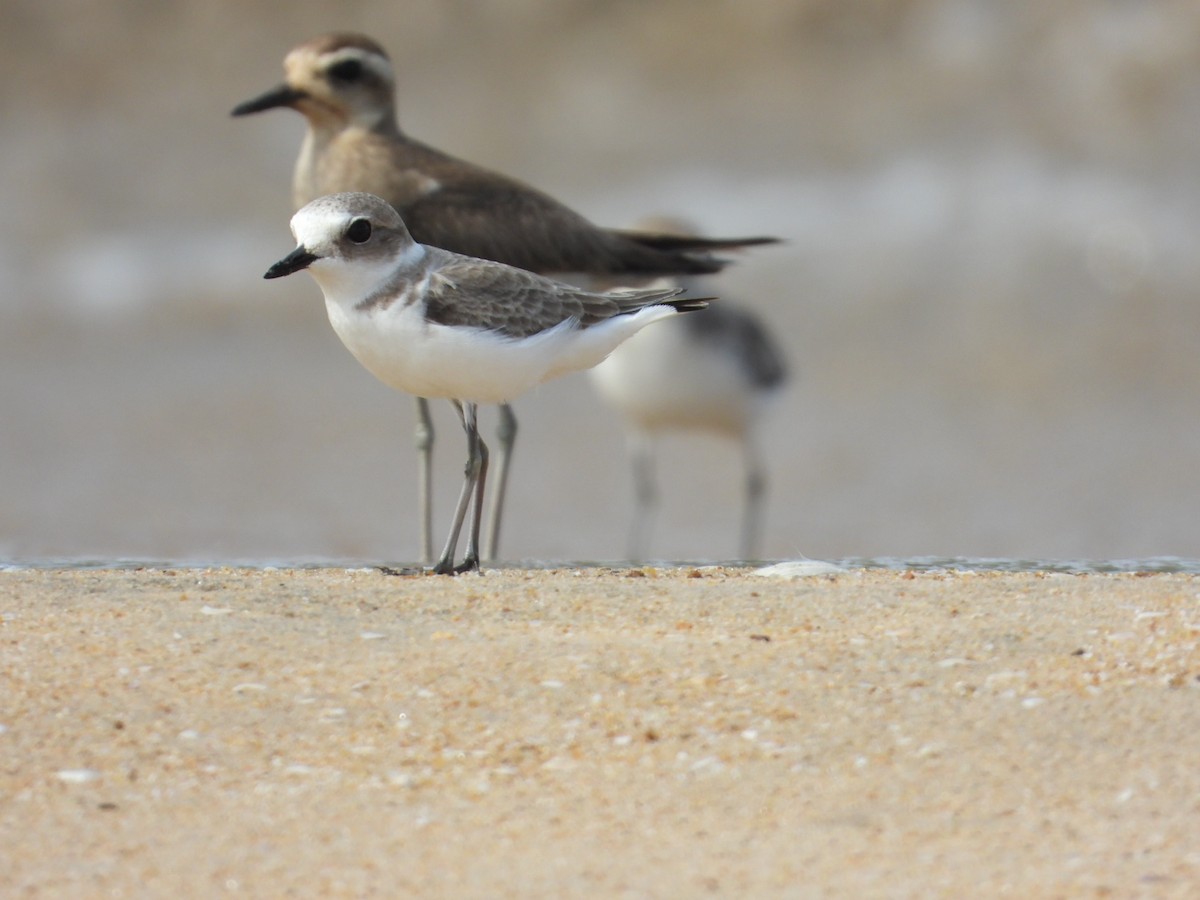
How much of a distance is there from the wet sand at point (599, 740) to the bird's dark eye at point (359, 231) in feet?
2.70

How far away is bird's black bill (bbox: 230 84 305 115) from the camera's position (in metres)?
6.86

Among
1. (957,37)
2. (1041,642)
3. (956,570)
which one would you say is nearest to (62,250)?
(957,37)

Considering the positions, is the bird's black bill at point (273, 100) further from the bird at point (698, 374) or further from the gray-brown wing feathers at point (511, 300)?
the gray-brown wing feathers at point (511, 300)

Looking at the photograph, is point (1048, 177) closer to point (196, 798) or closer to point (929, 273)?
point (929, 273)

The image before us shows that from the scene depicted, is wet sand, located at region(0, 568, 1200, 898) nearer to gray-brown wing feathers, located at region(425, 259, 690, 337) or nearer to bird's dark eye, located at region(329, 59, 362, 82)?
gray-brown wing feathers, located at region(425, 259, 690, 337)

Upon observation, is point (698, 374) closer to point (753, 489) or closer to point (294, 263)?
point (753, 489)

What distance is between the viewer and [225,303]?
1427 centimetres

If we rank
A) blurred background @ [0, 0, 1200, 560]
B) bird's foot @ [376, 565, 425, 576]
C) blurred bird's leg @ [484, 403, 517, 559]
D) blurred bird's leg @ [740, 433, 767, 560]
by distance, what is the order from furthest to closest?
blurred background @ [0, 0, 1200, 560], blurred bird's leg @ [740, 433, 767, 560], blurred bird's leg @ [484, 403, 517, 559], bird's foot @ [376, 565, 425, 576]

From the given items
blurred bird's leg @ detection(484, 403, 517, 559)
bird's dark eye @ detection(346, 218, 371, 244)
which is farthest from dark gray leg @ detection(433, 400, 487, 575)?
blurred bird's leg @ detection(484, 403, 517, 559)

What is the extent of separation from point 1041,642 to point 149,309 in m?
11.7

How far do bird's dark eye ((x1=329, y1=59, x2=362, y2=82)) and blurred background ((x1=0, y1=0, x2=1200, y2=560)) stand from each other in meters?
2.70

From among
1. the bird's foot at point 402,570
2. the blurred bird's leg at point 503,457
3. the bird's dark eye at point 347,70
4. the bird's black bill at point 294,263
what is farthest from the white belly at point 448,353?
the bird's dark eye at point 347,70

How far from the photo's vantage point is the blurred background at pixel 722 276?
34.3ft

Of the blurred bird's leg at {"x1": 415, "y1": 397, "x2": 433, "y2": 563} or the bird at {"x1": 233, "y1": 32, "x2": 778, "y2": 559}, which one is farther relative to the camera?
the bird at {"x1": 233, "y1": 32, "x2": 778, "y2": 559}
